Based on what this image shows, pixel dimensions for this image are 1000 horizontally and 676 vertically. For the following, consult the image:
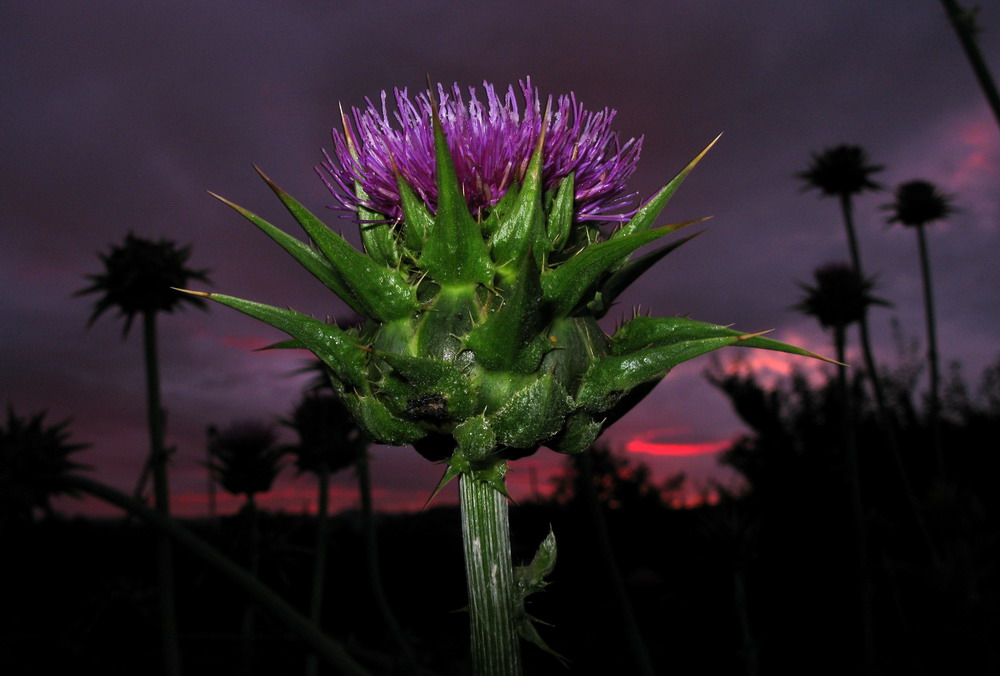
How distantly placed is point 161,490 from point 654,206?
14.0ft

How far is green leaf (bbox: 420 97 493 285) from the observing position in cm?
199

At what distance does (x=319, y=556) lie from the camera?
223 inches

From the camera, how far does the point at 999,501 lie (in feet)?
53.8

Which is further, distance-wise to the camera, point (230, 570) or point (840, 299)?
point (840, 299)

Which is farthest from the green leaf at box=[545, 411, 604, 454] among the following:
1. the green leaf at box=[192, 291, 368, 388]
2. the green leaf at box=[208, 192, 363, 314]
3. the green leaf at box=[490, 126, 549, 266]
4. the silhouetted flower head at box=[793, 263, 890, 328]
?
the silhouetted flower head at box=[793, 263, 890, 328]

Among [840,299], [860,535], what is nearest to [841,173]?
[840,299]

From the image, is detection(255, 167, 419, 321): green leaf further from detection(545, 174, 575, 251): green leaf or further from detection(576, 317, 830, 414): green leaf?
detection(576, 317, 830, 414): green leaf

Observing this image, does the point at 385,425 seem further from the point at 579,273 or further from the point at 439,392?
the point at 579,273

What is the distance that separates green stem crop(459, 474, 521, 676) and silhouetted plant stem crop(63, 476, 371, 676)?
70.1 inches

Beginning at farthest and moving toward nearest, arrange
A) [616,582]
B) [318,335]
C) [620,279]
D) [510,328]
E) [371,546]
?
1. [371,546]
2. [616,582]
3. [620,279]
4. [318,335]
5. [510,328]

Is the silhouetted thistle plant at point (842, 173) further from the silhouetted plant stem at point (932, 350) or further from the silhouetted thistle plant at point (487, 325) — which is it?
the silhouetted thistle plant at point (487, 325)

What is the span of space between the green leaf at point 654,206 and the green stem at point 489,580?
3.08ft

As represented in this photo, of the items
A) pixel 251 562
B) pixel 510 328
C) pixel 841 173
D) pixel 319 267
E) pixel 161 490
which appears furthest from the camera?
pixel 841 173

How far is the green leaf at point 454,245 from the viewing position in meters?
1.99
